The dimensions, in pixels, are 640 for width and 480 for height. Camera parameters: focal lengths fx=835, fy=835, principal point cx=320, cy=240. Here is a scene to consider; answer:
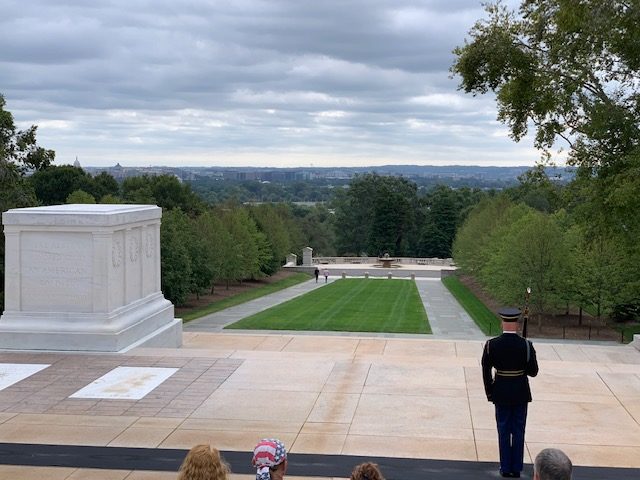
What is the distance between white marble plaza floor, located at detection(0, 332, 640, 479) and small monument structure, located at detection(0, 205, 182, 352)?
0.45m

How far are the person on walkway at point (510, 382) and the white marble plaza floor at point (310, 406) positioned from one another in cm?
74

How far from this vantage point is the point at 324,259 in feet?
315

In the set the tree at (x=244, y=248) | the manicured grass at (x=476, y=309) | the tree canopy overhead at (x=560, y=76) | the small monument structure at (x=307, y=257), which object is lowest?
the small monument structure at (x=307, y=257)

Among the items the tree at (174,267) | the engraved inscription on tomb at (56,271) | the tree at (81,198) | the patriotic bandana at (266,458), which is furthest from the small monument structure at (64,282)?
the tree at (81,198)

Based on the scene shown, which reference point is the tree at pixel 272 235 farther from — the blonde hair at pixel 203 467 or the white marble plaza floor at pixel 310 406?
the blonde hair at pixel 203 467

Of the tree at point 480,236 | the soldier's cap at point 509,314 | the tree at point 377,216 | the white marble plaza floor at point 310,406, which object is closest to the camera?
the soldier's cap at point 509,314

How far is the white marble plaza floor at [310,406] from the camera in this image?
9.83 meters

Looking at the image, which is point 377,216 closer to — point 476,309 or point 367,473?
point 476,309

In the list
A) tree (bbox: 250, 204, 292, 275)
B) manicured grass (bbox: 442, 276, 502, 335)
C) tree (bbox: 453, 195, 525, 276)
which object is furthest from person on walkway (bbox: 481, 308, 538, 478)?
tree (bbox: 250, 204, 292, 275)

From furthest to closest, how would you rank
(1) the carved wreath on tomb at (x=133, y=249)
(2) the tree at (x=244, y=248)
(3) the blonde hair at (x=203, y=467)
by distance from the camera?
(2) the tree at (x=244, y=248) < (1) the carved wreath on tomb at (x=133, y=249) < (3) the blonde hair at (x=203, y=467)

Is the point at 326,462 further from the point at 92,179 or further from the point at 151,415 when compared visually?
the point at 92,179

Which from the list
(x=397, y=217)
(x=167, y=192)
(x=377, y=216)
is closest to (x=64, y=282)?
(x=167, y=192)

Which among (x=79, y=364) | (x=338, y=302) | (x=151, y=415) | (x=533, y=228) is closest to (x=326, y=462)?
(x=151, y=415)

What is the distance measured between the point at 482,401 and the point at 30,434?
6.11 meters
